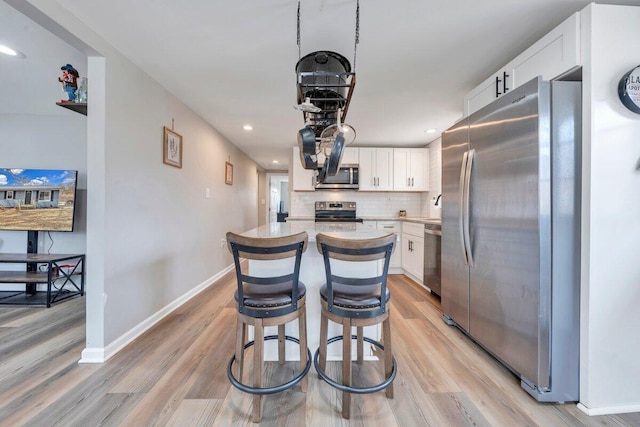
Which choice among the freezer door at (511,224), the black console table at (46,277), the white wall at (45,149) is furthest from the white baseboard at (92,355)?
the freezer door at (511,224)

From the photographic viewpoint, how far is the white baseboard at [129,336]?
177cm

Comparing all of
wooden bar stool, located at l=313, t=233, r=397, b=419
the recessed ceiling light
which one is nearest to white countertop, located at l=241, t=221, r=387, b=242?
wooden bar stool, located at l=313, t=233, r=397, b=419

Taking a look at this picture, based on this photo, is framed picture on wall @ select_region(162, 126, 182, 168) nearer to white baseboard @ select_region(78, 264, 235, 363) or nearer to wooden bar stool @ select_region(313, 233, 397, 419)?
white baseboard @ select_region(78, 264, 235, 363)

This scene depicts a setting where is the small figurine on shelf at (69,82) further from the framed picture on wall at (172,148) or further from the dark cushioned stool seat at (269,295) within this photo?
the dark cushioned stool seat at (269,295)

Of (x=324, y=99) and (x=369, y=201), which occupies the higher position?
(x=324, y=99)

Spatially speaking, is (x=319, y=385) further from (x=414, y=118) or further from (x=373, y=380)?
(x=414, y=118)

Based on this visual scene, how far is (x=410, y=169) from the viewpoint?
14.7ft

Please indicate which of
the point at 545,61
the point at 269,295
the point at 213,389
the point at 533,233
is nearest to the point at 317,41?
the point at 545,61

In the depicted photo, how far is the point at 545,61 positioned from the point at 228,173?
3965 millimetres

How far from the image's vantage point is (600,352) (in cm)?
133

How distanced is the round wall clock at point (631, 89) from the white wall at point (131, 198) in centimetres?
308

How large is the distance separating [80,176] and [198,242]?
5.33 feet

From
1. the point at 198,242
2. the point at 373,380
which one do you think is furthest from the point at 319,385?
the point at 198,242

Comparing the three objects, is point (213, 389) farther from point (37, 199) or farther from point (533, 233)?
point (37, 199)
